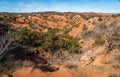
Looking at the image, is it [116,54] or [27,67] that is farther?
[116,54]

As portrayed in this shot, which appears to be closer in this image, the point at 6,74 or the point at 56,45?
the point at 6,74

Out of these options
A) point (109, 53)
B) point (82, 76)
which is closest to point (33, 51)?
point (109, 53)

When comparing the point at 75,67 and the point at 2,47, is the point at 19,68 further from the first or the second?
the point at 75,67

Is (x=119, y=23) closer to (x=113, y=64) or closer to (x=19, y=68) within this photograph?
(x=113, y=64)

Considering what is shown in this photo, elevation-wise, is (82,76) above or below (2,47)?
below

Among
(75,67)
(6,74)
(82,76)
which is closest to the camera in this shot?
(6,74)

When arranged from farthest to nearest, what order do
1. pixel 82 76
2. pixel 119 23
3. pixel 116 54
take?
pixel 119 23, pixel 116 54, pixel 82 76

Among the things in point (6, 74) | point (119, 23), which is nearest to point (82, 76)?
point (6, 74)

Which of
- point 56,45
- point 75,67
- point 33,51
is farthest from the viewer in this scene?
point 56,45

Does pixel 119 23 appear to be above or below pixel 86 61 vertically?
above
